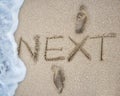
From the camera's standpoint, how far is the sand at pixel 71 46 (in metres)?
1.03

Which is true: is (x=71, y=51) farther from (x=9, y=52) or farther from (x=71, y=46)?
(x=9, y=52)

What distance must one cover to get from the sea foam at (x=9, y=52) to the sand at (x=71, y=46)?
3 centimetres

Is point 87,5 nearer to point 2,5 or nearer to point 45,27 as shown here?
point 45,27

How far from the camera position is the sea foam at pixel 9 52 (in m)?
1.16

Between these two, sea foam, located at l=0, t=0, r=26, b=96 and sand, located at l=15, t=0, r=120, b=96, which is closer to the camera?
sand, located at l=15, t=0, r=120, b=96

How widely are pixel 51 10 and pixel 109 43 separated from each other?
0.97 ft

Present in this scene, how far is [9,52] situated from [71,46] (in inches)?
10.6

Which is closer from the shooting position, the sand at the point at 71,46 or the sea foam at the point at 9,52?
the sand at the point at 71,46

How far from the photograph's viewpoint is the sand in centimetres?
103

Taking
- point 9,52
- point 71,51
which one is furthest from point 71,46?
point 9,52

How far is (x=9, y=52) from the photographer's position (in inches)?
46.9

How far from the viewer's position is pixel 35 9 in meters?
1.22

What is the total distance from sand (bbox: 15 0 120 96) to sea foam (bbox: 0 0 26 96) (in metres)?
0.03

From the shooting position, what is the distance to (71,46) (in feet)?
3.61
